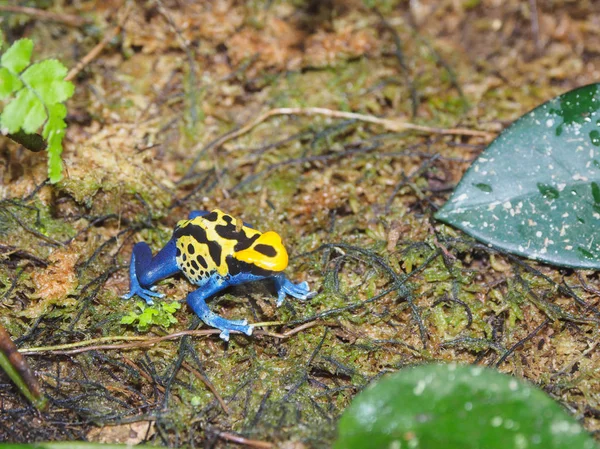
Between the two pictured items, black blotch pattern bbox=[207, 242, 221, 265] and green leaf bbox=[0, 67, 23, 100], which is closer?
green leaf bbox=[0, 67, 23, 100]

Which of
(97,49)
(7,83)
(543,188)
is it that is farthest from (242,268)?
(97,49)

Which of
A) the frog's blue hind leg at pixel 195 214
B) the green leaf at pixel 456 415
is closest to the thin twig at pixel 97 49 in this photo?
the frog's blue hind leg at pixel 195 214

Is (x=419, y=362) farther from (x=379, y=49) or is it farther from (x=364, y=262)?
(x=379, y=49)

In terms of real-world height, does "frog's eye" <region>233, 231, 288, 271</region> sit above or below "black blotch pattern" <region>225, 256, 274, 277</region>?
above

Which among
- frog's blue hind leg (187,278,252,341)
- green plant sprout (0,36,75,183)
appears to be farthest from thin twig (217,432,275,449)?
green plant sprout (0,36,75,183)

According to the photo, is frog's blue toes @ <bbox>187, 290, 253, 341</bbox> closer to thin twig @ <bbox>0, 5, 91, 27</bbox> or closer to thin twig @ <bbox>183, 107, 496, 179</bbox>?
thin twig @ <bbox>183, 107, 496, 179</bbox>

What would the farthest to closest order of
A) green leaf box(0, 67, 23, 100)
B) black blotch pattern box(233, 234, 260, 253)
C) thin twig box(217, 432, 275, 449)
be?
black blotch pattern box(233, 234, 260, 253)
green leaf box(0, 67, 23, 100)
thin twig box(217, 432, 275, 449)
